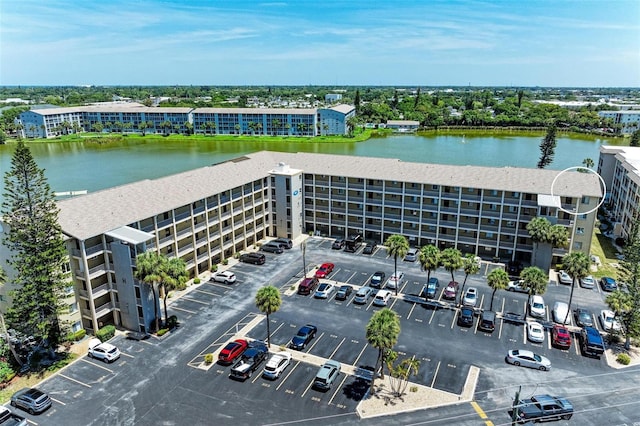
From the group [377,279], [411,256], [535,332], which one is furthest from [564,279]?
[377,279]

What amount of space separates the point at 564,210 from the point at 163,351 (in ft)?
169

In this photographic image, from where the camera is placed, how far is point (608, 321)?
151 ft

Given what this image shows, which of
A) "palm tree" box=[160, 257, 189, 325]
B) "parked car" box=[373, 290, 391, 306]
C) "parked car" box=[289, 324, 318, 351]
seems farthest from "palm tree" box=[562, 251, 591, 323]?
"palm tree" box=[160, 257, 189, 325]

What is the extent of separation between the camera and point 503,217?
200 feet

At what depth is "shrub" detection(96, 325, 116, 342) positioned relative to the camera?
4256cm

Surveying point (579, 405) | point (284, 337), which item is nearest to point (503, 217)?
point (579, 405)

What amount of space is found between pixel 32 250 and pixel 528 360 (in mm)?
45755

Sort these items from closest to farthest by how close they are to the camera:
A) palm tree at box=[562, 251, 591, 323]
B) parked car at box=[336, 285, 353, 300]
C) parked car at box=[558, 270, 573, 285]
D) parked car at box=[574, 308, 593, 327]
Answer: palm tree at box=[562, 251, 591, 323]
parked car at box=[574, 308, 593, 327]
parked car at box=[336, 285, 353, 300]
parked car at box=[558, 270, 573, 285]

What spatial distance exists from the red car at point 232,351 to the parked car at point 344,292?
13.8 m

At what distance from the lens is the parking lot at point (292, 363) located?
33875 millimetres

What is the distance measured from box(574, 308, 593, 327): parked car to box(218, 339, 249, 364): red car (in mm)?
35136

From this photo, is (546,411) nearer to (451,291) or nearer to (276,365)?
(451,291)

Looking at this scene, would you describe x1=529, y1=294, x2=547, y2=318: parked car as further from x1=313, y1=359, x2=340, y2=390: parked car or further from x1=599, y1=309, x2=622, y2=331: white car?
x1=313, y1=359, x2=340, y2=390: parked car

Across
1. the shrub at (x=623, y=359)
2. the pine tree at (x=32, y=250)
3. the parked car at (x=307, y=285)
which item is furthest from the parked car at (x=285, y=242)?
the shrub at (x=623, y=359)
